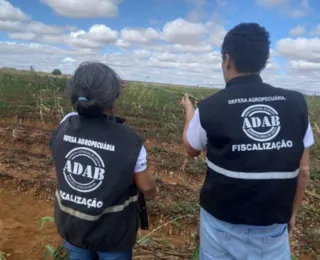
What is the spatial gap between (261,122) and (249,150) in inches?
4.9

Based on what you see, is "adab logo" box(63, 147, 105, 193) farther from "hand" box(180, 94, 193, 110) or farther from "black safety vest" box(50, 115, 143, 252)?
"hand" box(180, 94, 193, 110)

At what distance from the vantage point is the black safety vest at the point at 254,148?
134 centimetres

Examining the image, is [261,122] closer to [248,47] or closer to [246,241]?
[248,47]

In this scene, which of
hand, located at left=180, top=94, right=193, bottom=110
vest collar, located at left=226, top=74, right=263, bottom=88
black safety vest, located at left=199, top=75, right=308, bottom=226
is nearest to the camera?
black safety vest, located at left=199, top=75, right=308, bottom=226

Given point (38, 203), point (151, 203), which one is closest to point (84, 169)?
point (151, 203)

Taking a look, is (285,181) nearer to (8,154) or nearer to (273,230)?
(273,230)

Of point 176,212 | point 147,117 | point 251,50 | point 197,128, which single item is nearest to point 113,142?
point 197,128

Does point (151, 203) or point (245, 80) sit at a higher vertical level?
point (245, 80)

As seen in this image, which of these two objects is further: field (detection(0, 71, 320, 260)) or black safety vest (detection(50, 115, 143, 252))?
field (detection(0, 71, 320, 260))

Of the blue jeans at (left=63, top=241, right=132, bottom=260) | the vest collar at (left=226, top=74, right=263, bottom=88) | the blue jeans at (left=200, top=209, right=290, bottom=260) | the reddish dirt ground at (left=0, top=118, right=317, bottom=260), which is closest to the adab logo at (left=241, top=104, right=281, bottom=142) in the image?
the vest collar at (left=226, top=74, right=263, bottom=88)

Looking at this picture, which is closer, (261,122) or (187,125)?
(261,122)

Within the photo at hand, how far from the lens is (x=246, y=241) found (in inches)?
56.4

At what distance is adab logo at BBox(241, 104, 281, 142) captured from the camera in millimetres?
1344

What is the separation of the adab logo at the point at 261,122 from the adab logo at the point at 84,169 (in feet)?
2.02
